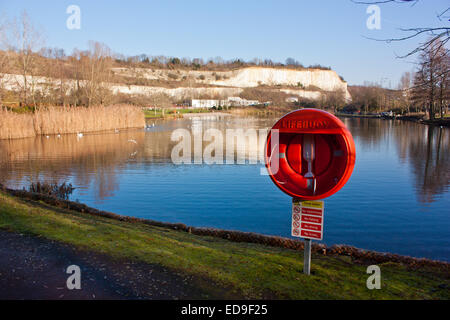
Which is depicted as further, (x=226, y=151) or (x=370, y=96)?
(x=370, y=96)

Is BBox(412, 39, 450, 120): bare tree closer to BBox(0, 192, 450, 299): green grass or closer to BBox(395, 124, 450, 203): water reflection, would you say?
BBox(0, 192, 450, 299): green grass

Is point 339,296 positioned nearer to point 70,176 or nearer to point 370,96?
point 70,176

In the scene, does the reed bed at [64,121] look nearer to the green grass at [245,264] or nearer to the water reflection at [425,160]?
the water reflection at [425,160]

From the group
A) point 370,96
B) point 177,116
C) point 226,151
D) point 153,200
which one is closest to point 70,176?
point 153,200

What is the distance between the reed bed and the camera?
31.4m

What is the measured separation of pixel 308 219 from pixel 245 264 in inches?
44.1

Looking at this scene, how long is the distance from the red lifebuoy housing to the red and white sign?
143 mm

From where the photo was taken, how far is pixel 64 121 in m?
36.1

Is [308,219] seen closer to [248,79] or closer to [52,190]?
[52,190]

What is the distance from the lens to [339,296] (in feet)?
12.5

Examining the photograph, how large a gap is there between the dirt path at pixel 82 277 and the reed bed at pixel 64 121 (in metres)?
30.7

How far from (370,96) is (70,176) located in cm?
9454

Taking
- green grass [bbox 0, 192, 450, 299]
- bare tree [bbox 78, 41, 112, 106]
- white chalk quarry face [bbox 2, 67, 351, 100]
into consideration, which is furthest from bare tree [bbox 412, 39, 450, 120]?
white chalk quarry face [bbox 2, 67, 351, 100]

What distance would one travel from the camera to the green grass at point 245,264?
157 inches
